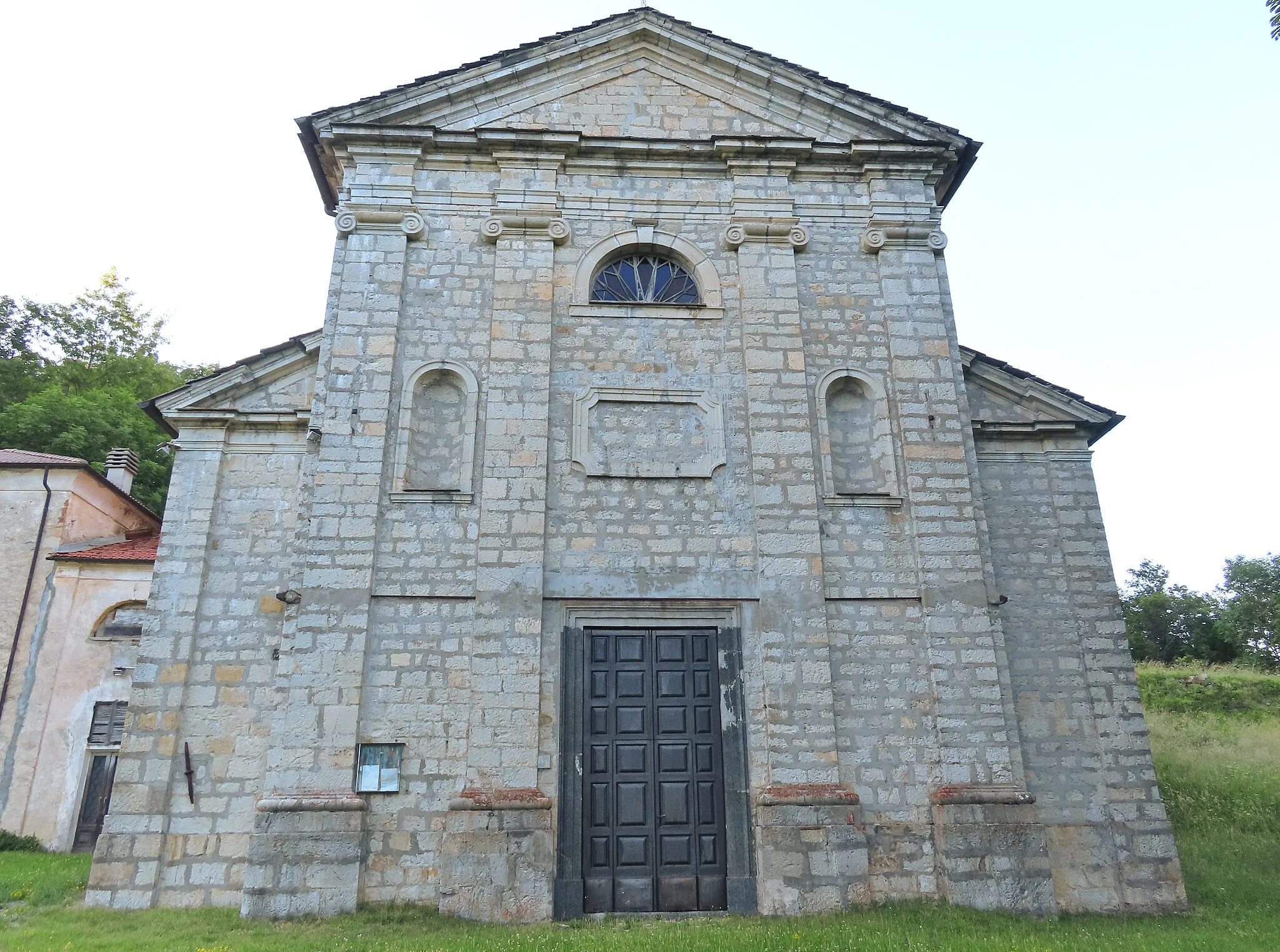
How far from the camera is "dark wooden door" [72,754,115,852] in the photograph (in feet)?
51.3

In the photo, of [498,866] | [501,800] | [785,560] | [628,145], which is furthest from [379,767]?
[628,145]

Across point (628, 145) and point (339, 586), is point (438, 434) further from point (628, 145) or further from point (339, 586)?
point (628, 145)

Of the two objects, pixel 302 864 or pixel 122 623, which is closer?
pixel 302 864

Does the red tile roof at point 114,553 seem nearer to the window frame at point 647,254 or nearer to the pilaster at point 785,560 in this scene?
the window frame at point 647,254

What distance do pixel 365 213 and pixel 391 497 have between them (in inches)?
145

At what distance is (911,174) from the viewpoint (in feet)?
38.2

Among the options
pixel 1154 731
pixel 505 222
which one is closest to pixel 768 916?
pixel 505 222

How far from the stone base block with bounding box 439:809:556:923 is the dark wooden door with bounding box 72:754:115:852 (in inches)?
404

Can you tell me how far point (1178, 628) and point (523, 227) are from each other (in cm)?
4496

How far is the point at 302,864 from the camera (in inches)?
328

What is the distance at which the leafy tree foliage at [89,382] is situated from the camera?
2305cm

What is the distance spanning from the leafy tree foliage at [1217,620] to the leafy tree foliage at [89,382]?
1483 inches

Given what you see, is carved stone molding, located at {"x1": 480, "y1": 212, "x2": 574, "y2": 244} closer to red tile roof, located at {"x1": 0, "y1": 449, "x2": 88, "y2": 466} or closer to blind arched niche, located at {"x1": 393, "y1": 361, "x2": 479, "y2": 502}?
blind arched niche, located at {"x1": 393, "y1": 361, "x2": 479, "y2": 502}

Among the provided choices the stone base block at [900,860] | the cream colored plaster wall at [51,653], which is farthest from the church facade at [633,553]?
the cream colored plaster wall at [51,653]
